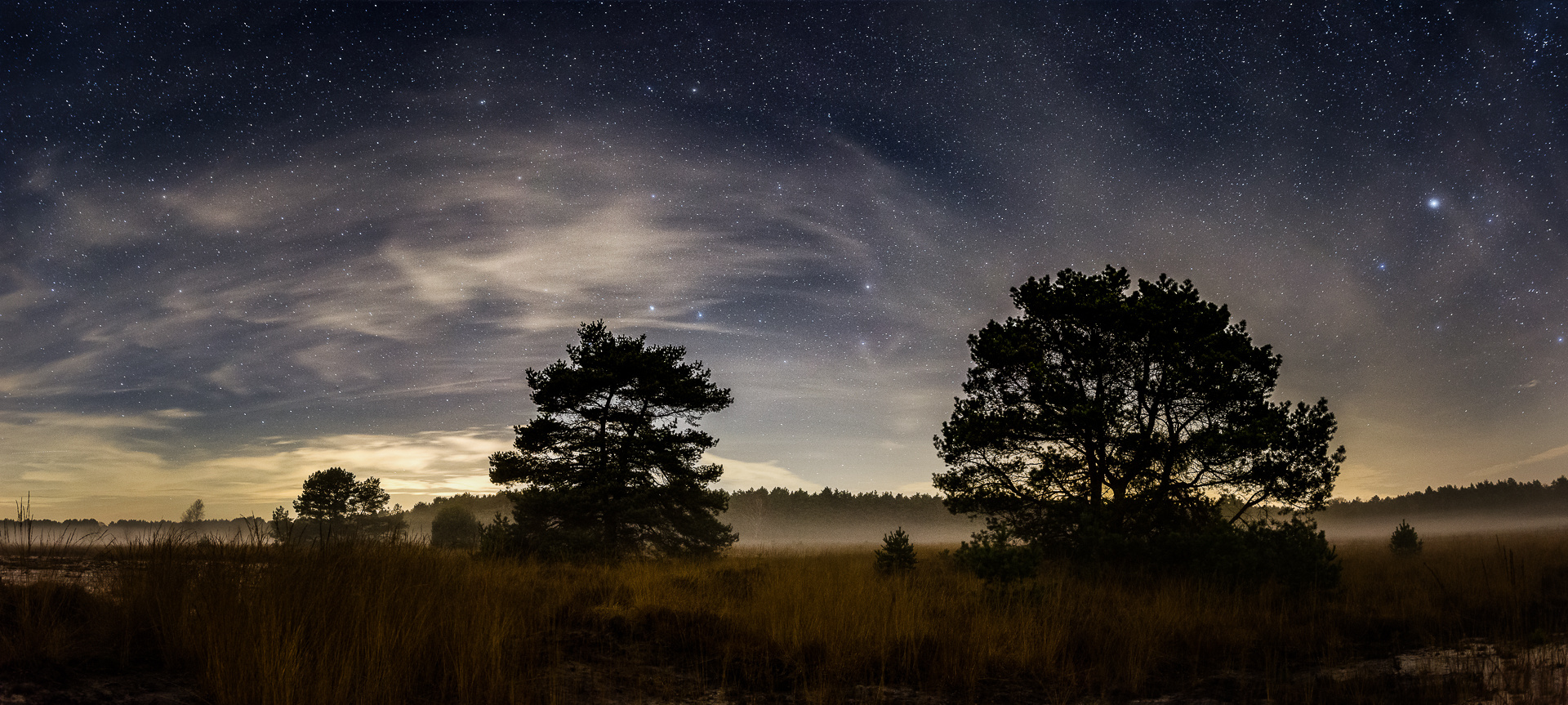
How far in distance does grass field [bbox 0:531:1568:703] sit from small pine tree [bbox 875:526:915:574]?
11.6ft

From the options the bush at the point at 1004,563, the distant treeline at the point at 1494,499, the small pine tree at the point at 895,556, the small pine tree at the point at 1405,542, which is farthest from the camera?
the distant treeline at the point at 1494,499

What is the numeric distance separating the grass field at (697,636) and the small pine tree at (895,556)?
139 inches

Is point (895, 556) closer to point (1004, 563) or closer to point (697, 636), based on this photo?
point (1004, 563)

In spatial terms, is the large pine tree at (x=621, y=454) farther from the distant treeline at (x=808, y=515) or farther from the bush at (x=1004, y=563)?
the distant treeline at (x=808, y=515)

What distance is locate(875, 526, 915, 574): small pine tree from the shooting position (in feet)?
43.4

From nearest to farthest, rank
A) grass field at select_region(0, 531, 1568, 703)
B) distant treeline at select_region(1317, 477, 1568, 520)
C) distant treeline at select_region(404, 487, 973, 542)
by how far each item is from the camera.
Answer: grass field at select_region(0, 531, 1568, 703)
distant treeline at select_region(1317, 477, 1568, 520)
distant treeline at select_region(404, 487, 973, 542)

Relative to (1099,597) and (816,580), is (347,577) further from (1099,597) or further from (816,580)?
(1099,597)

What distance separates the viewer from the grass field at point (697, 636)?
4.40 metres

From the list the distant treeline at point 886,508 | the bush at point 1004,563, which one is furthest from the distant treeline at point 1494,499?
the bush at point 1004,563

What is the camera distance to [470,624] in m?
5.59

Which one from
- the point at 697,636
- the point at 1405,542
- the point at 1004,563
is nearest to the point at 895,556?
Result: the point at 1004,563

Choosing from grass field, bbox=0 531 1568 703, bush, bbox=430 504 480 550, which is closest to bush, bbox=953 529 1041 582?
grass field, bbox=0 531 1568 703

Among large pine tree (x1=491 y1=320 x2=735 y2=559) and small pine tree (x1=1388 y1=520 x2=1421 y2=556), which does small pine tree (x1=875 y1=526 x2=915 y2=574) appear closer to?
large pine tree (x1=491 y1=320 x2=735 y2=559)

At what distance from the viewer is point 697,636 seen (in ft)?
23.0
